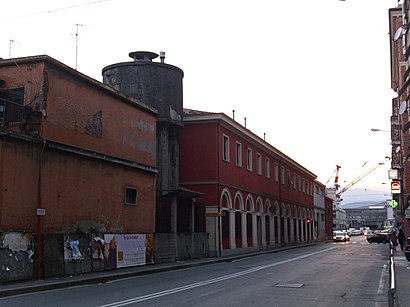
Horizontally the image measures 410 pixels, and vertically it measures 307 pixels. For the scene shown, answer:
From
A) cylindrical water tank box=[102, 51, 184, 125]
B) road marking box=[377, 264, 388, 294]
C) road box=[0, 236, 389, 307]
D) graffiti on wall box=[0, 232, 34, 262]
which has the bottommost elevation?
road marking box=[377, 264, 388, 294]

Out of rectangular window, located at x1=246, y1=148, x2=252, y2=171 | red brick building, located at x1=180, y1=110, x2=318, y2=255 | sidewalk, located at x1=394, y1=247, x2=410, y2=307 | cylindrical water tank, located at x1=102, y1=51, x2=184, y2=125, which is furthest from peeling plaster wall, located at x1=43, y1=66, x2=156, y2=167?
rectangular window, located at x1=246, y1=148, x2=252, y2=171

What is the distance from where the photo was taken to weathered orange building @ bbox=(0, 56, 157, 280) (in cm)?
1778

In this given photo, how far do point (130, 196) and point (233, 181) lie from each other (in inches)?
591

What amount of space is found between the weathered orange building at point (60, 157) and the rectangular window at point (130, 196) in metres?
0.04

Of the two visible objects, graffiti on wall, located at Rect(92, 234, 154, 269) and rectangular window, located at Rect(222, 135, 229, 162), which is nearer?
graffiti on wall, located at Rect(92, 234, 154, 269)

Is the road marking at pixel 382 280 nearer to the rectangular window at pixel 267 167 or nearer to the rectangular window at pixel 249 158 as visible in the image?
the rectangular window at pixel 249 158

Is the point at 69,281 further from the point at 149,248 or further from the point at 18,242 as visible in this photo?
the point at 149,248

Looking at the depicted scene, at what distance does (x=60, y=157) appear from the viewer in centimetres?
1986

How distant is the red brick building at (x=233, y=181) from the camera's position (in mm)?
35781

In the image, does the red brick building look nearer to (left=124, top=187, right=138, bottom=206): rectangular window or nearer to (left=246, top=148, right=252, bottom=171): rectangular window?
(left=246, top=148, right=252, bottom=171): rectangular window

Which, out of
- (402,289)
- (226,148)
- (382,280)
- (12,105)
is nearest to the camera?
(402,289)

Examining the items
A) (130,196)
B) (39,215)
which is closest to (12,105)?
(39,215)

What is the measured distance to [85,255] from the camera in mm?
20641

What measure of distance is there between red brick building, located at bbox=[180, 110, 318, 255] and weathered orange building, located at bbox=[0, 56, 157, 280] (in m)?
10.6
